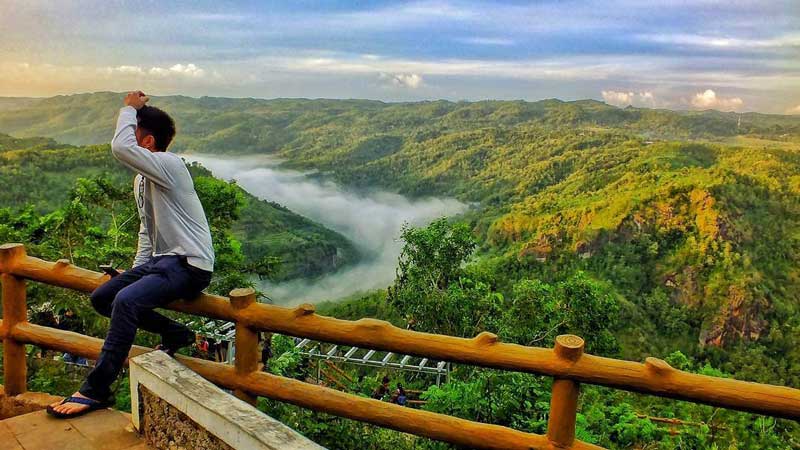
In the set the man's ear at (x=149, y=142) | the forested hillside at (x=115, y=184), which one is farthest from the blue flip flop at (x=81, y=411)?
the forested hillside at (x=115, y=184)

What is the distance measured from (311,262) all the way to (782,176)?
55.5 metres

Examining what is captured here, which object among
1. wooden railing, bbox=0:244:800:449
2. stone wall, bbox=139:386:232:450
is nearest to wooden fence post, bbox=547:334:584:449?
wooden railing, bbox=0:244:800:449

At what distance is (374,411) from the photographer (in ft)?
9.77

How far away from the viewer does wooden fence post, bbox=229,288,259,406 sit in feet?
9.90

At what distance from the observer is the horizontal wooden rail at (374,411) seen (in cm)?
285

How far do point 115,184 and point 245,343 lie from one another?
25537 mm

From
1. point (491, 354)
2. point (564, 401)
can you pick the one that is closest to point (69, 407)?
point (491, 354)

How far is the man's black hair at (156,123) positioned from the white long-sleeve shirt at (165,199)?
1.8 inches

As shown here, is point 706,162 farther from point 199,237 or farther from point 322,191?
point 199,237

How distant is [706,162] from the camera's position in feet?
275

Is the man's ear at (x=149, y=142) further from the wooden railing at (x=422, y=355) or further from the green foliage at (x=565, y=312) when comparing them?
the green foliage at (x=565, y=312)

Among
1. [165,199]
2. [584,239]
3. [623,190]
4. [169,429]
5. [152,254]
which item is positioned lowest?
[584,239]

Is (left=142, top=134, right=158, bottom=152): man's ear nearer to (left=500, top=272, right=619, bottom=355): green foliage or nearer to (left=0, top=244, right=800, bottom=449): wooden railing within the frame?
(left=0, top=244, right=800, bottom=449): wooden railing

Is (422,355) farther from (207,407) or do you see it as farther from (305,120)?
(305,120)
